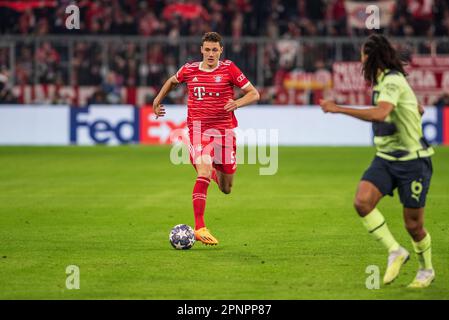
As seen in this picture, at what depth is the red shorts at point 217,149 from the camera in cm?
1254

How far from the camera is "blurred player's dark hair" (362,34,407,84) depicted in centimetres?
911

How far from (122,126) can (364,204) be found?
2271 centimetres

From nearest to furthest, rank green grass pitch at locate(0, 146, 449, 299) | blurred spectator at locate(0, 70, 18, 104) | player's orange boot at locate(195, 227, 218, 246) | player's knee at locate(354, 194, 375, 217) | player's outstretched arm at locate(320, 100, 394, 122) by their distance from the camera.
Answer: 1. player's outstretched arm at locate(320, 100, 394, 122)
2. player's knee at locate(354, 194, 375, 217)
3. green grass pitch at locate(0, 146, 449, 299)
4. player's orange boot at locate(195, 227, 218, 246)
5. blurred spectator at locate(0, 70, 18, 104)

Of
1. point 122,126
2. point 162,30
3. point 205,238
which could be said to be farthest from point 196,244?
point 162,30

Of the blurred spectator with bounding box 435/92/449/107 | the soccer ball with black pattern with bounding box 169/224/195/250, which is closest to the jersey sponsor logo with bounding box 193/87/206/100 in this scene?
the soccer ball with black pattern with bounding box 169/224/195/250

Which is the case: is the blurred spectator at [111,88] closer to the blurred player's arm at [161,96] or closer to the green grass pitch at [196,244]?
the green grass pitch at [196,244]

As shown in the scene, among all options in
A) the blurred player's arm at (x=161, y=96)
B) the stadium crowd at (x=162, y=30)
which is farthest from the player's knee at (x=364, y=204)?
the stadium crowd at (x=162, y=30)

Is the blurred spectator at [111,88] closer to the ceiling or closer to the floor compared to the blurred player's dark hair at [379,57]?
closer to the floor

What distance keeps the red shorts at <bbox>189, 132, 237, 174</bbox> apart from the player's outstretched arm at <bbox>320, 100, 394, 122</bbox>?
153 inches

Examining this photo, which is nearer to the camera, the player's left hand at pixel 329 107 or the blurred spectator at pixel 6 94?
the player's left hand at pixel 329 107

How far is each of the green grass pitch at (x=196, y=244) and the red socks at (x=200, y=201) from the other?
0.37 m

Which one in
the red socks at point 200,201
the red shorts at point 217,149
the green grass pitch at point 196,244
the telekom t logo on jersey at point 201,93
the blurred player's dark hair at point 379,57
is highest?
the blurred player's dark hair at point 379,57

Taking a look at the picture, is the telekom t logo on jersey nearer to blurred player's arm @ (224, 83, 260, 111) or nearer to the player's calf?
blurred player's arm @ (224, 83, 260, 111)
